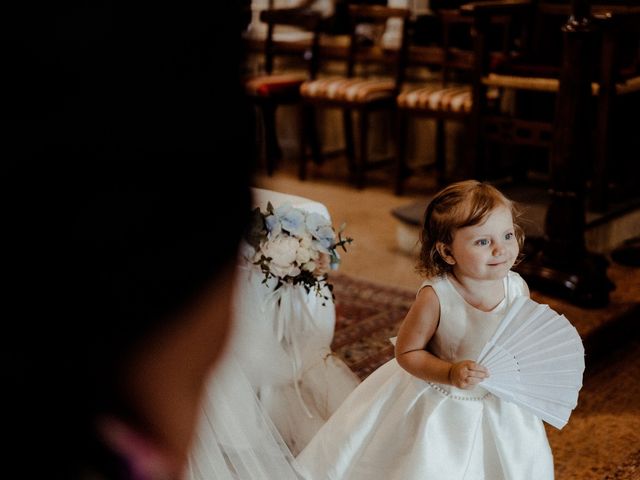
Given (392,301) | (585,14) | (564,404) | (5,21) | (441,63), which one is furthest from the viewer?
(441,63)

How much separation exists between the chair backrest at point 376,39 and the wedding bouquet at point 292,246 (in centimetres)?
388

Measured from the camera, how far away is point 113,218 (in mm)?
490

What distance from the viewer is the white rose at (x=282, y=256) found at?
8.61 ft

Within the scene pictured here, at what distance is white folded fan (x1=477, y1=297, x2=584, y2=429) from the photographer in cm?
214

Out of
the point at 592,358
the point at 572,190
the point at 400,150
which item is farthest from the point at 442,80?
the point at 592,358

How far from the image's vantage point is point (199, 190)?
1.68 ft

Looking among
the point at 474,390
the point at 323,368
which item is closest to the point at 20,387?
the point at 474,390

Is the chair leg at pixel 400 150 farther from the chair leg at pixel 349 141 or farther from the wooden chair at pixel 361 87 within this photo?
the chair leg at pixel 349 141

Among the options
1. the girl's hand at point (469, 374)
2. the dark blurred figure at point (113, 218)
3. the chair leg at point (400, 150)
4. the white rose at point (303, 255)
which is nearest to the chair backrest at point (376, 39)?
the chair leg at point (400, 150)

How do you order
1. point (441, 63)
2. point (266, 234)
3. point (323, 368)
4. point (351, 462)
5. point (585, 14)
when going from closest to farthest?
point (351, 462) < point (266, 234) < point (323, 368) < point (585, 14) < point (441, 63)

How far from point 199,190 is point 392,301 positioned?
3.79 m

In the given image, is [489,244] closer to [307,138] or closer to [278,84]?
[278,84]

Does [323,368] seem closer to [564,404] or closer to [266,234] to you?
[266,234]

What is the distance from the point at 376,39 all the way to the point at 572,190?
3322 millimetres
